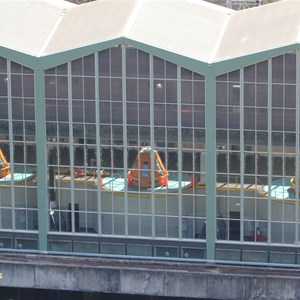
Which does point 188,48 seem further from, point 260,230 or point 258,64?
point 260,230

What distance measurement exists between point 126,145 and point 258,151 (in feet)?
22.0

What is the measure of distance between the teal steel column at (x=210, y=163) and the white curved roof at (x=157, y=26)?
1659mm

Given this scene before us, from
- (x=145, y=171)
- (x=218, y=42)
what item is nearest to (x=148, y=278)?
(x=145, y=171)

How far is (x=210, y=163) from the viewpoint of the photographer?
54688 mm

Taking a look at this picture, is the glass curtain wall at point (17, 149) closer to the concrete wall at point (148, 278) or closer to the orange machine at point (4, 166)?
the orange machine at point (4, 166)

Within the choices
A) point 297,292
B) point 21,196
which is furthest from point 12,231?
point 297,292

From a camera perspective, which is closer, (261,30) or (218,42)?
(261,30)

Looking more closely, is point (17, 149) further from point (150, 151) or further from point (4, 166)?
point (150, 151)

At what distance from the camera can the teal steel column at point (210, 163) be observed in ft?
177

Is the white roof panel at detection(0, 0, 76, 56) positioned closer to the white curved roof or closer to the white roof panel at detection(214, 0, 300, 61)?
the white curved roof

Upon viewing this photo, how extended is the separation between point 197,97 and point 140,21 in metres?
5.32

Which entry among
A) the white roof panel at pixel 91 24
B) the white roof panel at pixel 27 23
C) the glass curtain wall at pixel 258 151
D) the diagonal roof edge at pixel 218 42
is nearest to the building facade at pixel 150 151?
the glass curtain wall at pixel 258 151

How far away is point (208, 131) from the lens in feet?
178

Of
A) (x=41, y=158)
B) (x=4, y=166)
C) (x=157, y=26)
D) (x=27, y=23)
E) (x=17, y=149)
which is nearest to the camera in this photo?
(x=157, y=26)
